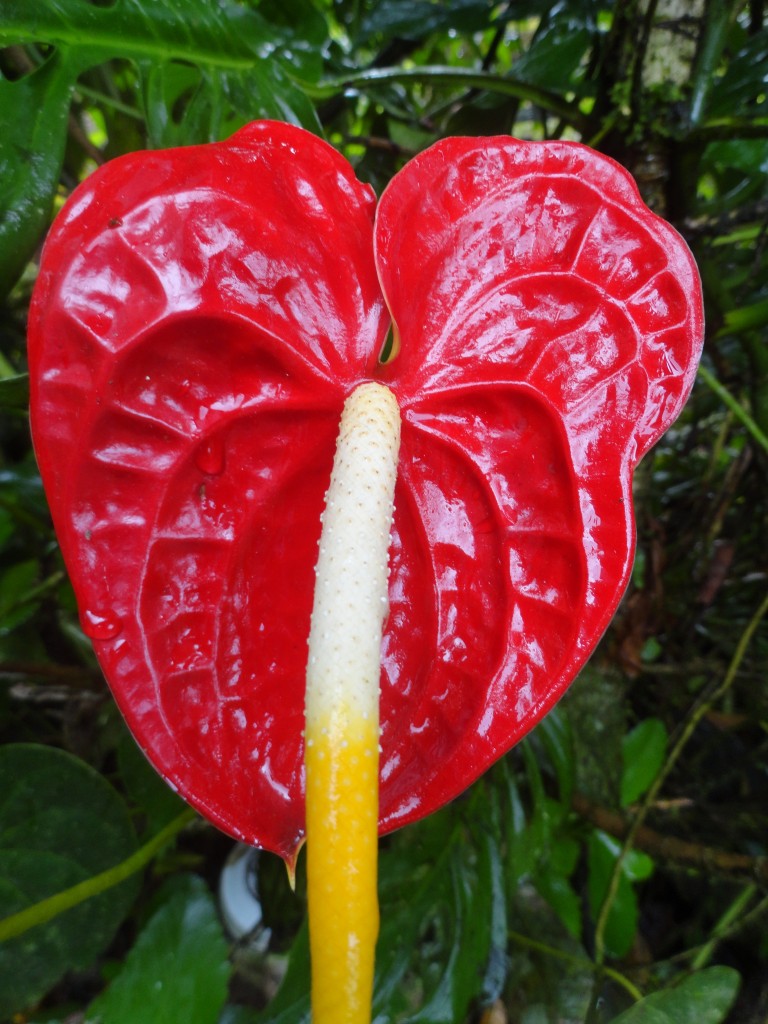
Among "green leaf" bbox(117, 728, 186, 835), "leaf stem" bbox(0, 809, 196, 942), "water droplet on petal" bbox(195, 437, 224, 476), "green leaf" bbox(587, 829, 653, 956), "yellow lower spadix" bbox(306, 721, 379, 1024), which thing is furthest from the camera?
"green leaf" bbox(587, 829, 653, 956)

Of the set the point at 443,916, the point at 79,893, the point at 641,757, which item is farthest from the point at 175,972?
the point at 641,757

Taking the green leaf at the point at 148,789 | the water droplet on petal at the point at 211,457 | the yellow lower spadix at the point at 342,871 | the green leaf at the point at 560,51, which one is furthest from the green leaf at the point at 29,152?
the green leaf at the point at 560,51

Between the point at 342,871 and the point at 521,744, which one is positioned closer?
the point at 342,871

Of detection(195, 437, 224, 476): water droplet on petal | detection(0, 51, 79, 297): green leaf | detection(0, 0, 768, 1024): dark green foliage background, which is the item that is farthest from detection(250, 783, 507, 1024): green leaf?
detection(0, 51, 79, 297): green leaf

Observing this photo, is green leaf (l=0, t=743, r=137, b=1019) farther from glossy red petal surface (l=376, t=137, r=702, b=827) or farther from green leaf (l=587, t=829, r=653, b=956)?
green leaf (l=587, t=829, r=653, b=956)

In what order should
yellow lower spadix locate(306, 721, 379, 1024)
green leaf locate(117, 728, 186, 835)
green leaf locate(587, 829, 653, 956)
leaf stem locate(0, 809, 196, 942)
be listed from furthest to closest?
green leaf locate(587, 829, 653, 956) < green leaf locate(117, 728, 186, 835) < leaf stem locate(0, 809, 196, 942) < yellow lower spadix locate(306, 721, 379, 1024)

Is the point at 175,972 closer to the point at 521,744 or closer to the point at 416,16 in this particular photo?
the point at 521,744

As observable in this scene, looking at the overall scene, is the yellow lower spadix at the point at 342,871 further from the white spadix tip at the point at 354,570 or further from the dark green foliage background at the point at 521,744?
the dark green foliage background at the point at 521,744
